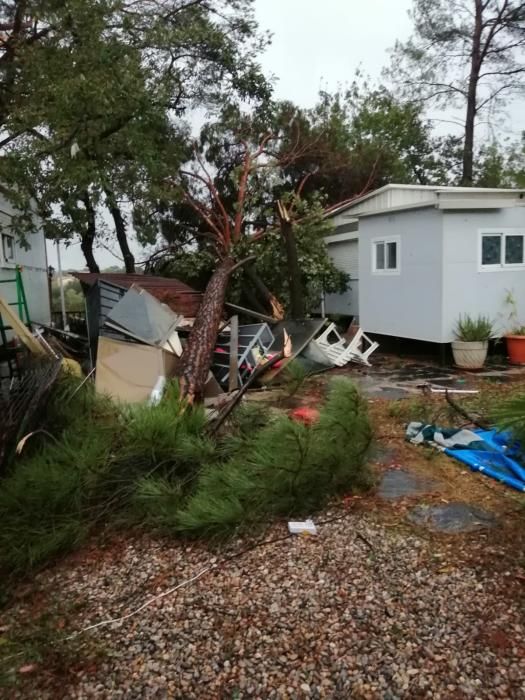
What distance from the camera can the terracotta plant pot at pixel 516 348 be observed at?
32.1ft

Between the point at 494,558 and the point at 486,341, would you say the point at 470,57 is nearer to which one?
the point at 486,341

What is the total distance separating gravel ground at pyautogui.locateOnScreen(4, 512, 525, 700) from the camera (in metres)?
2.30

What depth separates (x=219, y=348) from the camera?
27.6 feet

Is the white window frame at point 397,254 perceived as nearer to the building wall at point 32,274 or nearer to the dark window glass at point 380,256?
the dark window glass at point 380,256

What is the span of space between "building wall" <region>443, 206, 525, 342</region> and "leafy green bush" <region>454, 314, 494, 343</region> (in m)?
0.11

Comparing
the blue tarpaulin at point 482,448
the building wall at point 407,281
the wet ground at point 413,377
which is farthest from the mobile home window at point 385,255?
the blue tarpaulin at point 482,448

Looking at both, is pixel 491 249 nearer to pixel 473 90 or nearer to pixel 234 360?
pixel 234 360

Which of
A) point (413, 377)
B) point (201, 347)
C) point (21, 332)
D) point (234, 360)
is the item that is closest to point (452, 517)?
point (201, 347)

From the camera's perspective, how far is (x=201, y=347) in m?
7.07

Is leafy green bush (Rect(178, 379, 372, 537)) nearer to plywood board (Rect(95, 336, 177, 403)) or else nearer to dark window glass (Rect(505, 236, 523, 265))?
plywood board (Rect(95, 336, 177, 403))

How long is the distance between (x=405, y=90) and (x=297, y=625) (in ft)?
73.4

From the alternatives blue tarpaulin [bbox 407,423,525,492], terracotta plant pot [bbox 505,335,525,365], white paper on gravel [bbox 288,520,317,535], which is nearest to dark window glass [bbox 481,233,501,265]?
terracotta plant pot [bbox 505,335,525,365]

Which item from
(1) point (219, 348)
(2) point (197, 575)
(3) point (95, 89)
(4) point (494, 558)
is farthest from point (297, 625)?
(1) point (219, 348)

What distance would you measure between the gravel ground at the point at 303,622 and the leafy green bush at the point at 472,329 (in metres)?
6.71
